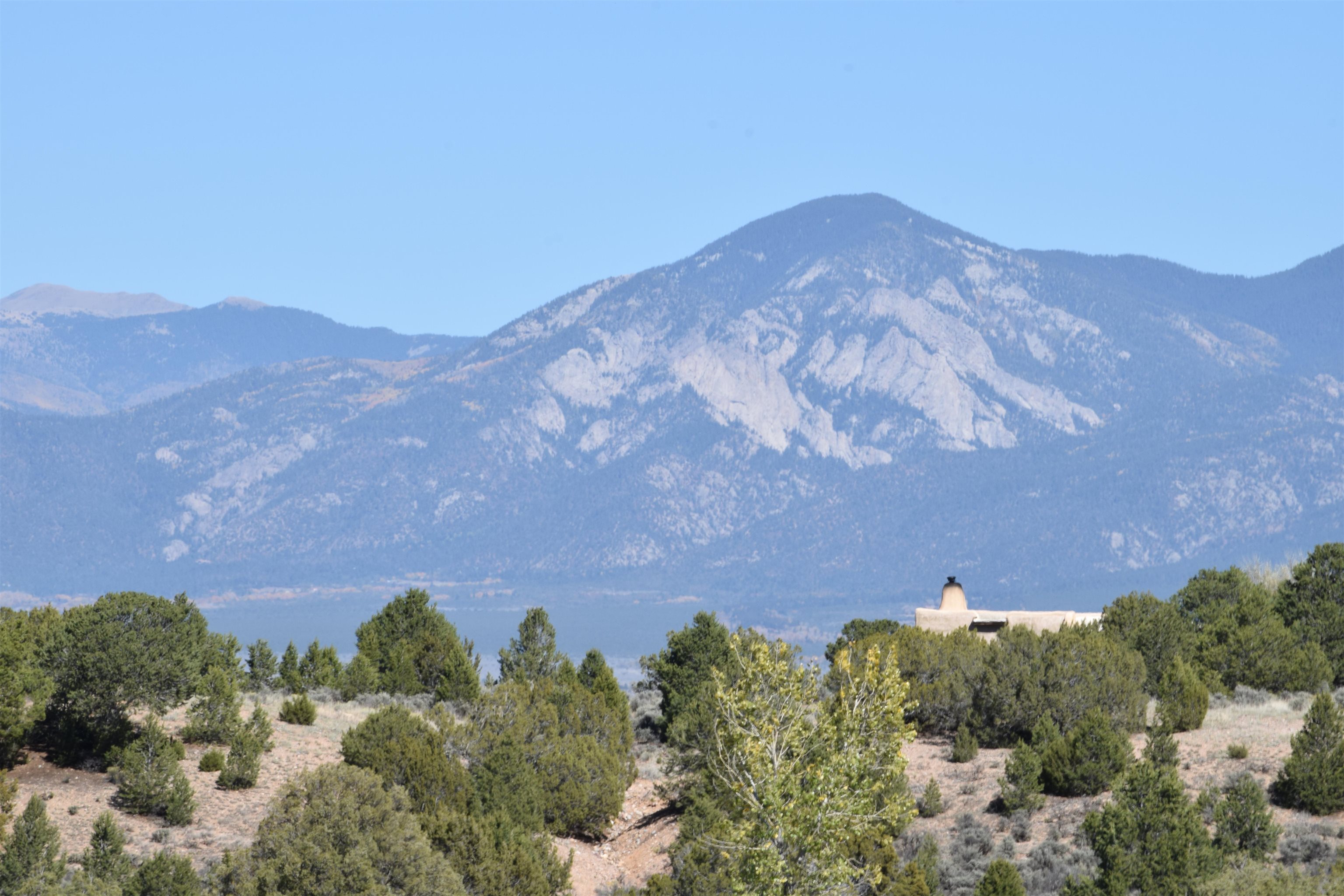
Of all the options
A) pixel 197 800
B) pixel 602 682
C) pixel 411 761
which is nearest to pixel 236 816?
pixel 197 800

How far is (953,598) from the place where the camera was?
190 ft

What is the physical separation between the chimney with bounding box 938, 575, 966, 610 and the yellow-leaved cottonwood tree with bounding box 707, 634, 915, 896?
106 ft

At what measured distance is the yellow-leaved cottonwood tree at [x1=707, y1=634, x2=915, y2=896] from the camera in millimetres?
23688

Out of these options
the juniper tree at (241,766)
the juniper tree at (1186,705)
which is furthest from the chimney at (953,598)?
the juniper tree at (241,766)

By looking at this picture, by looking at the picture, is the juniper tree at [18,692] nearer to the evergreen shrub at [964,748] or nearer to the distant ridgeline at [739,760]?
the distant ridgeline at [739,760]

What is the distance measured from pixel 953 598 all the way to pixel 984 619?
323 centimetres

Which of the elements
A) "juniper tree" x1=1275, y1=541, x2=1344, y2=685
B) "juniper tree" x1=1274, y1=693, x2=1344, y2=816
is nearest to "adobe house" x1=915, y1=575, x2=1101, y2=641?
"juniper tree" x1=1275, y1=541, x2=1344, y2=685

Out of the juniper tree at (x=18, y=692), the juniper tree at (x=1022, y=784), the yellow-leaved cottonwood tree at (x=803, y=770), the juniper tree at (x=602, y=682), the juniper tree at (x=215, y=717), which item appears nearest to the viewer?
the yellow-leaved cottonwood tree at (x=803, y=770)

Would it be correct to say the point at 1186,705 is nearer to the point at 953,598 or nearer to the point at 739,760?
the point at 739,760

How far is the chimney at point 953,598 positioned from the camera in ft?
187

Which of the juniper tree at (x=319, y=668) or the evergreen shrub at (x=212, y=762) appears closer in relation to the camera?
the evergreen shrub at (x=212, y=762)

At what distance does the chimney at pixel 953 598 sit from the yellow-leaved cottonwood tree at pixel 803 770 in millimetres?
32182

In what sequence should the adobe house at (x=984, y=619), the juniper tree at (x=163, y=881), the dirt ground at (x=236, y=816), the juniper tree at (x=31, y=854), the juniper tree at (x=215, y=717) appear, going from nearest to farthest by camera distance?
the juniper tree at (x=163, y=881) → the juniper tree at (x=31, y=854) → the dirt ground at (x=236, y=816) → the juniper tree at (x=215, y=717) → the adobe house at (x=984, y=619)

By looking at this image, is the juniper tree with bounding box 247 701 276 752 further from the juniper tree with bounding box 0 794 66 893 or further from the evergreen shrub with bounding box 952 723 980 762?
the evergreen shrub with bounding box 952 723 980 762
